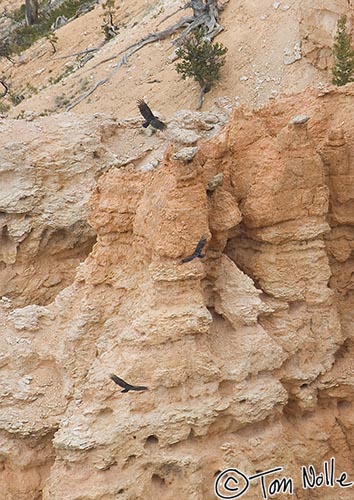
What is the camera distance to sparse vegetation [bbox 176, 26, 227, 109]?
21531 millimetres

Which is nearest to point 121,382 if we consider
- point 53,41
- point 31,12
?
point 53,41

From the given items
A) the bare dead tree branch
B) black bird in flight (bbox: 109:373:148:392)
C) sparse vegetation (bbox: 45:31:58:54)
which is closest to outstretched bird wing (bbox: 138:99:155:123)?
black bird in flight (bbox: 109:373:148:392)

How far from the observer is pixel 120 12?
115ft

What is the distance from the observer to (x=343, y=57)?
15.9m

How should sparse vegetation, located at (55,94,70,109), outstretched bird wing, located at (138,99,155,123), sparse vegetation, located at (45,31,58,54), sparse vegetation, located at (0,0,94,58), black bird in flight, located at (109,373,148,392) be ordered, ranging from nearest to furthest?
black bird in flight, located at (109,373,148,392), outstretched bird wing, located at (138,99,155,123), sparse vegetation, located at (55,94,70,109), sparse vegetation, located at (45,31,58,54), sparse vegetation, located at (0,0,94,58)

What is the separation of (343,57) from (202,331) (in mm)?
10860

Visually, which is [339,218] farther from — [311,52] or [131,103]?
[131,103]

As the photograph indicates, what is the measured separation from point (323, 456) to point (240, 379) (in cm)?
173

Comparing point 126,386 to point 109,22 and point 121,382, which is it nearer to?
point 121,382

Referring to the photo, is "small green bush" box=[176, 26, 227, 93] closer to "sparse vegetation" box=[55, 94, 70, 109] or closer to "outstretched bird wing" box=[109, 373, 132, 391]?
"sparse vegetation" box=[55, 94, 70, 109]

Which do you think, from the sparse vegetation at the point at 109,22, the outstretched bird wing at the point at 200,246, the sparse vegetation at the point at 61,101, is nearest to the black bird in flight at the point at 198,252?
the outstretched bird wing at the point at 200,246

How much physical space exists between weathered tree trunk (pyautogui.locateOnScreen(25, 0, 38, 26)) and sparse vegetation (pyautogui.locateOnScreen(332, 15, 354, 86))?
3137 centimetres

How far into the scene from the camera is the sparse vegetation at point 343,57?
15609mm

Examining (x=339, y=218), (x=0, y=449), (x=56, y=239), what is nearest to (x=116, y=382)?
(x=0, y=449)
